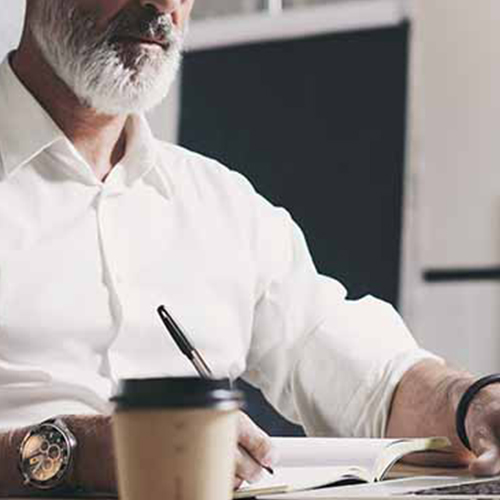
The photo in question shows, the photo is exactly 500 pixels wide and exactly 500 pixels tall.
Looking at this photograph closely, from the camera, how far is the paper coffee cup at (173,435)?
28.0 inches

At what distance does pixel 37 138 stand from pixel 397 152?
5.66 feet

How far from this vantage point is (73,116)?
1688 mm

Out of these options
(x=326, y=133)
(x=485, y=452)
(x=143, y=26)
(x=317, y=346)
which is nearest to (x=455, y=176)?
(x=326, y=133)

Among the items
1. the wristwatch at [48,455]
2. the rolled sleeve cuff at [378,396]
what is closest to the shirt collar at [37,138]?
the rolled sleeve cuff at [378,396]

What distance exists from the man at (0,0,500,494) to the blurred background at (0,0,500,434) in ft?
4.43

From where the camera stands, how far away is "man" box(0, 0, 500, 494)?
4.91ft

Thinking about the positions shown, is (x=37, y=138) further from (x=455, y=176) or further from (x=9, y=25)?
(x=455, y=176)

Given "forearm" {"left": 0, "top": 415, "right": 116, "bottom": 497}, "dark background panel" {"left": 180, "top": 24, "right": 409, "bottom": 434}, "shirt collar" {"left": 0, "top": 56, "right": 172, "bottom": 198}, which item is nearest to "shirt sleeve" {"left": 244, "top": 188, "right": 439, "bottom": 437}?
"shirt collar" {"left": 0, "top": 56, "right": 172, "bottom": 198}

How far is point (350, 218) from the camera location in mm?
3236

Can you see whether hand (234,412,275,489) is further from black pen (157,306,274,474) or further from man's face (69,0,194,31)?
man's face (69,0,194,31)

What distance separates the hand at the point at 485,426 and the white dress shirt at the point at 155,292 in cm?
25

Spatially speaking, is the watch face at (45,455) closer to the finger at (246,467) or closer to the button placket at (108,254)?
the finger at (246,467)

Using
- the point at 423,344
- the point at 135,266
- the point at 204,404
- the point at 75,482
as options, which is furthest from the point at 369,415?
the point at 423,344

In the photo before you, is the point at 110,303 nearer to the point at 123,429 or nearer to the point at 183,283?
the point at 183,283
